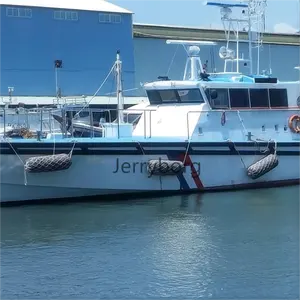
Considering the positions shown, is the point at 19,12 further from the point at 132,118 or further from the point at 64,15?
the point at 132,118

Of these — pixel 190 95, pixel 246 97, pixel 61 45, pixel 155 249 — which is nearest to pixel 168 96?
pixel 190 95

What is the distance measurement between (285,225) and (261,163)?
3419mm

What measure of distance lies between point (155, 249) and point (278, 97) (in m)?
7.18

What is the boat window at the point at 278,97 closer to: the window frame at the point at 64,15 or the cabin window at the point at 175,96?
the cabin window at the point at 175,96

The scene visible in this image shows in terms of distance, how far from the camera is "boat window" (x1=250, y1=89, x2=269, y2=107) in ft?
54.3

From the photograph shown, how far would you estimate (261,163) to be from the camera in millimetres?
16000

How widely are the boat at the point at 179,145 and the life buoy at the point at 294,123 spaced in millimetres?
24

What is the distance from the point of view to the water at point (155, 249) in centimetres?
901

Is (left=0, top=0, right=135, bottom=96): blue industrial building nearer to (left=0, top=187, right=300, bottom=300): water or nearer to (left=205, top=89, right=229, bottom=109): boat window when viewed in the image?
(left=205, top=89, right=229, bottom=109): boat window

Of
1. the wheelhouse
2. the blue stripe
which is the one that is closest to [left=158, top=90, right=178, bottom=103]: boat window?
the wheelhouse

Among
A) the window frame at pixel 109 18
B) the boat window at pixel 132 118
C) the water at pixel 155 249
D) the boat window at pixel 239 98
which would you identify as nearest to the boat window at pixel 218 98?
the boat window at pixel 239 98

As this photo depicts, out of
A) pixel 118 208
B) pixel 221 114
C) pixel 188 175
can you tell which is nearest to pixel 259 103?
pixel 221 114

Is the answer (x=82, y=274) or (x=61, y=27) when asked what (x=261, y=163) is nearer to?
(x=82, y=274)

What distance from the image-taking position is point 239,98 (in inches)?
647
